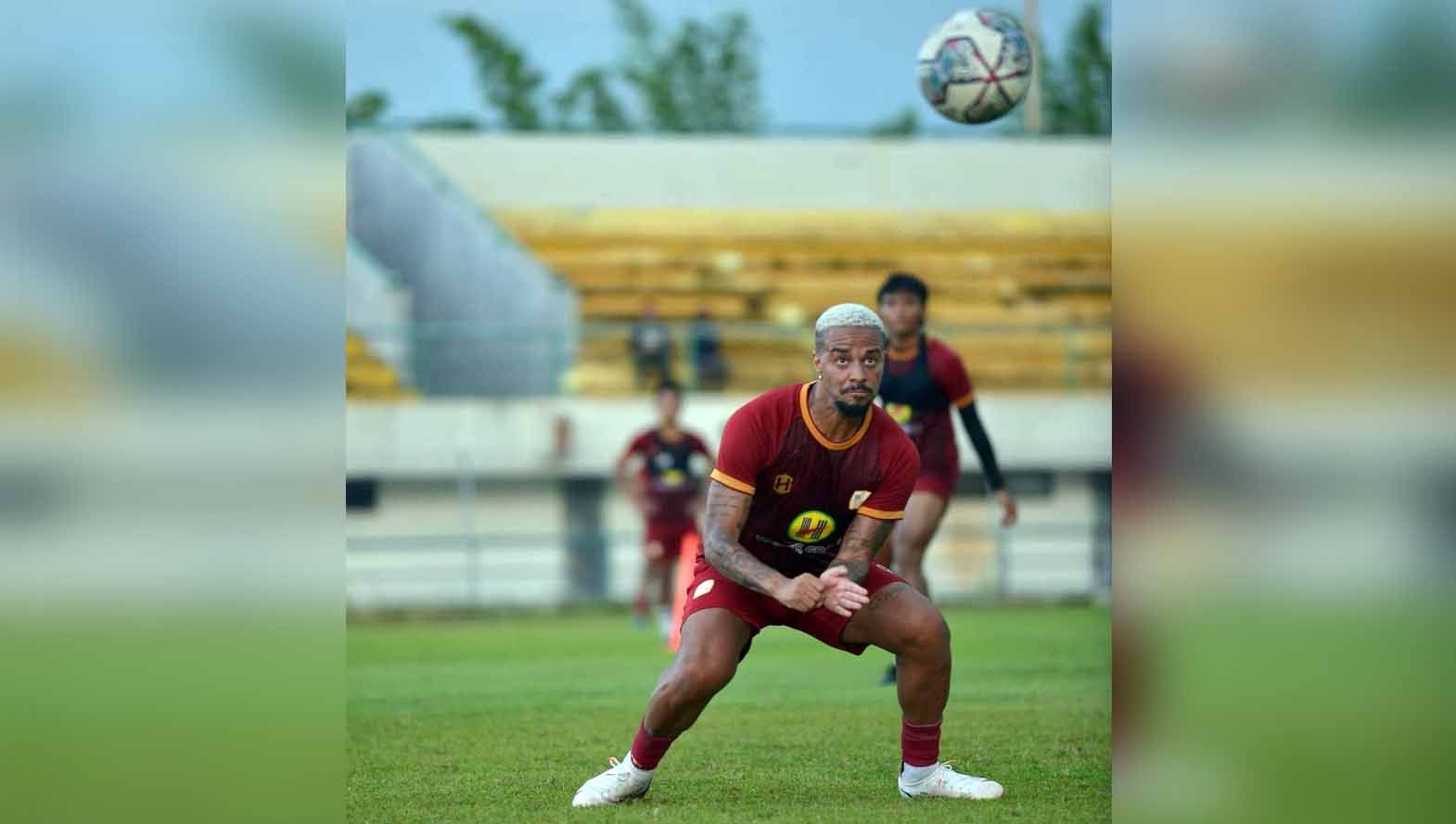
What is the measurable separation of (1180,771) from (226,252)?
2036 millimetres

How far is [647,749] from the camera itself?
641 centimetres

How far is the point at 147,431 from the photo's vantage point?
3057mm

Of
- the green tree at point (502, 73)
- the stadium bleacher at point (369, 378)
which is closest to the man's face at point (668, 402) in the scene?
the stadium bleacher at point (369, 378)

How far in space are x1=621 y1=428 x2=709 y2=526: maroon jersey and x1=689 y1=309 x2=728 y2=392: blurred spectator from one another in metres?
5.42

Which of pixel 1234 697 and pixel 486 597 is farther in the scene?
pixel 486 597

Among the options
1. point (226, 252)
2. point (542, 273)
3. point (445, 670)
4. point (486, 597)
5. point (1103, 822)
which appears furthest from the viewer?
point (542, 273)

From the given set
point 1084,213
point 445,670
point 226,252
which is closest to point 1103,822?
point 226,252

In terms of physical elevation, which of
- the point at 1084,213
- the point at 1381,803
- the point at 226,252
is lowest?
the point at 1381,803

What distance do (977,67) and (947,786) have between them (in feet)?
12.1

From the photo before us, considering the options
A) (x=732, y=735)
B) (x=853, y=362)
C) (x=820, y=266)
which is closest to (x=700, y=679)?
(x=853, y=362)

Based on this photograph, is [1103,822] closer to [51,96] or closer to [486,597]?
[51,96]

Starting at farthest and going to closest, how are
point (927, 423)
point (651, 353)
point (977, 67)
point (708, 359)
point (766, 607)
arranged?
point (708, 359)
point (651, 353)
point (927, 423)
point (977, 67)
point (766, 607)

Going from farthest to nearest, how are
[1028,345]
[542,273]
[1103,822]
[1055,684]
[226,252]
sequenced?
1. [542,273]
2. [1028,345]
3. [1055,684]
4. [1103,822]
5. [226,252]

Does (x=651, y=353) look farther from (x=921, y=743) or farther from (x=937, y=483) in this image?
(x=921, y=743)
